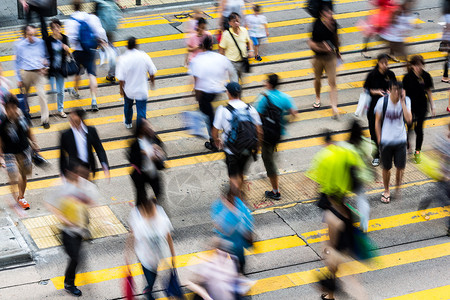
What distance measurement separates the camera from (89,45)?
13242mm

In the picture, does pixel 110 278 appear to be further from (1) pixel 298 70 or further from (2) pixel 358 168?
(1) pixel 298 70

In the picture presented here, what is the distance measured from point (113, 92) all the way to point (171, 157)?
2996 mm

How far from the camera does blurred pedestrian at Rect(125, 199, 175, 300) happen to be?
24.2ft

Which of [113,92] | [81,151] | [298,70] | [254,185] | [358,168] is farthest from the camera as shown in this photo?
[298,70]

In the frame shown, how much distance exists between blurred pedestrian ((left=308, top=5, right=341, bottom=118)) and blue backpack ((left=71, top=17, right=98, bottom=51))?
12.8ft

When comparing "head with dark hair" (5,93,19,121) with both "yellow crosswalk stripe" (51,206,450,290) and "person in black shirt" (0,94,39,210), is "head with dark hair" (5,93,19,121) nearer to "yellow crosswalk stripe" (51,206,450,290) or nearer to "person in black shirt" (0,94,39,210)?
"person in black shirt" (0,94,39,210)

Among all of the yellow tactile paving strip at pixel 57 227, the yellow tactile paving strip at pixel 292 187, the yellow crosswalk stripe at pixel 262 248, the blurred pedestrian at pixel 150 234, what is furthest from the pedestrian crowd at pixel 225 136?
the yellow tactile paving strip at pixel 57 227

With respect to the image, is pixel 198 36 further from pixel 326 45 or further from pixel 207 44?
pixel 326 45

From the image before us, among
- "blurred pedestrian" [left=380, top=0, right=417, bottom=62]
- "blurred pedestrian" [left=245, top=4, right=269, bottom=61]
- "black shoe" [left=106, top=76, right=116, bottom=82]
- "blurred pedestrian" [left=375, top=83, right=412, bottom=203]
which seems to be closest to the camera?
"blurred pedestrian" [left=375, top=83, right=412, bottom=203]

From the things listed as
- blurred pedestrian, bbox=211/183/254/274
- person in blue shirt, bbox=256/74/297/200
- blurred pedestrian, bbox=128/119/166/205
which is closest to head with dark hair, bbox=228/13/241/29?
person in blue shirt, bbox=256/74/297/200

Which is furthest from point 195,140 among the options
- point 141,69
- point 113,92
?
point 113,92

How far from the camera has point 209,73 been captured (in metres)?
11.2

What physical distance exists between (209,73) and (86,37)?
124 inches

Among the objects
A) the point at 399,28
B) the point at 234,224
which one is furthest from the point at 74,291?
the point at 399,28
